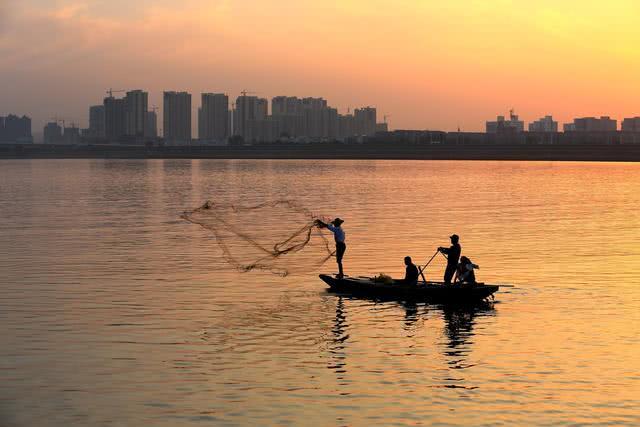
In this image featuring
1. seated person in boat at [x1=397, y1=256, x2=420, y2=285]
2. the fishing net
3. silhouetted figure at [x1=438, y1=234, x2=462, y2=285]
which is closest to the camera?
silhouetted figure at [x1=438, y1=234, x2=462, y2=285]

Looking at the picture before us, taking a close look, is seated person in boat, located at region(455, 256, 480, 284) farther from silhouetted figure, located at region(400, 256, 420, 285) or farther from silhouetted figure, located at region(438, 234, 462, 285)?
Answer: silhouetted figure, located at region(400, 256, 420, 285)

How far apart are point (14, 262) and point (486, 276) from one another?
81.0 feet

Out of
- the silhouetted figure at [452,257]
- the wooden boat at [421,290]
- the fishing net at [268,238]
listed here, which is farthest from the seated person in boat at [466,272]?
the fishing net at [268,238]

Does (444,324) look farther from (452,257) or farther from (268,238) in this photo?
(268,238)

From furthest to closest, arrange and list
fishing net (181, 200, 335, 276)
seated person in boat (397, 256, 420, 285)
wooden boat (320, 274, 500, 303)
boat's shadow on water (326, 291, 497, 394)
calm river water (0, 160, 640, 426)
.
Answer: fishing net (181, 200, 335, 276), seated person in boat (397, 256, 420, 285), wooden boat (320, 274, 500, 303), boat's shadow on water (326, 291, 497, 394), calm river water (0, 160, 640, 426)

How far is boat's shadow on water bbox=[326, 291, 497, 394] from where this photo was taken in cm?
2795

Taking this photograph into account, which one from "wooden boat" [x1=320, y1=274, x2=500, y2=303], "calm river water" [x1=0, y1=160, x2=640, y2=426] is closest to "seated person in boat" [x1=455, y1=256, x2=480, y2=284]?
"wooden boat" [x1=320, y1=274, x2=500, y2=303]

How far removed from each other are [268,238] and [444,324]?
1232 inches

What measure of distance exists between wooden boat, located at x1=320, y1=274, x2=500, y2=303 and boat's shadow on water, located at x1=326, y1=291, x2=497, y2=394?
9.5 inches

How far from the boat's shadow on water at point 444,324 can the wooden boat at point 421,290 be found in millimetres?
242

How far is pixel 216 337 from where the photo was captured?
32156 mm

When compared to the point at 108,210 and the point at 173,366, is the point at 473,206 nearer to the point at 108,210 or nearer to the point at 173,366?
Answer: the point at 108,210

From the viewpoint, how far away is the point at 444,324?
34844 millimetres

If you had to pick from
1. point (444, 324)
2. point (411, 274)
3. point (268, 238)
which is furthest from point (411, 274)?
point (268, 238)
